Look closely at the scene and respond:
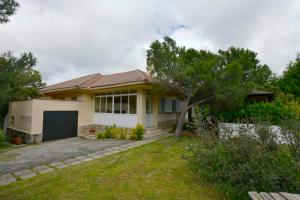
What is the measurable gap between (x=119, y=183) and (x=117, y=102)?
9.01 meters

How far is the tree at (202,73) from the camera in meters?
8.80

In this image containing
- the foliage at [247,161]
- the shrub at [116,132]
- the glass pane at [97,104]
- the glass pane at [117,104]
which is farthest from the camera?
the glass pane at [97,104]

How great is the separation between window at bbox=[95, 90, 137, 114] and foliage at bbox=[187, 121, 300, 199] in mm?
7960

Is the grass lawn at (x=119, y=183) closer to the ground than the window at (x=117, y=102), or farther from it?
closer to the ground

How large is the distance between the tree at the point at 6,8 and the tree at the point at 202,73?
6201 mm

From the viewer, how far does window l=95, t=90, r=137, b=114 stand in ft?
40.0

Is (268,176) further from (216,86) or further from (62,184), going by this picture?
(216,86)

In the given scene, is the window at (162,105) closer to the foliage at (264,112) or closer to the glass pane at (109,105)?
the glass pane at (109,105)

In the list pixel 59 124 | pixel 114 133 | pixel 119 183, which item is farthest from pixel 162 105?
pixel 119 183

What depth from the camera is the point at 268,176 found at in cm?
332

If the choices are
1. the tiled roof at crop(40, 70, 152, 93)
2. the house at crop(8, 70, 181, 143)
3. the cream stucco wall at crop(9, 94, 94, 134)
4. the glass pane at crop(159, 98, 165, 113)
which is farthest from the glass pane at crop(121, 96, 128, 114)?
the cream stucco wall at crop(9, 94, 94, 134)

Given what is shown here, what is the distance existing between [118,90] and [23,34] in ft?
25.5

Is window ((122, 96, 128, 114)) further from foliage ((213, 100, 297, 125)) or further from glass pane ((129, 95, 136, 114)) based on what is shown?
foliage ((213, 100, 297, 125))

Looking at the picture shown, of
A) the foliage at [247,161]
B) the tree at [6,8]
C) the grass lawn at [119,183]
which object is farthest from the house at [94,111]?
the foliage at [247,161]
